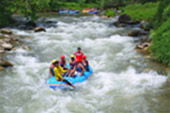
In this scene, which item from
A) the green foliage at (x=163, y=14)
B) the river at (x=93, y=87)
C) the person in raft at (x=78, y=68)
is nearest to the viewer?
the river at (x=93, y=87)

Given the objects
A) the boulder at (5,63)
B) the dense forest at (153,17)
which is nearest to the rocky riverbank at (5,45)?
the boulder at (5,63)

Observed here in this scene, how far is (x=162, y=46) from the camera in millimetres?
9742

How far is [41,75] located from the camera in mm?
8969

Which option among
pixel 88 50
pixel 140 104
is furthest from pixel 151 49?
pixel 140 104

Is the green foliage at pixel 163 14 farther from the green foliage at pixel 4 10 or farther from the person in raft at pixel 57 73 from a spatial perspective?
the green foliage at pixel 4 10

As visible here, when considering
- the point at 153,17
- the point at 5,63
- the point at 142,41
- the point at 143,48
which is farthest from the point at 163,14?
the point at 5,63

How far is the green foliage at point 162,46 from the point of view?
9.25 m

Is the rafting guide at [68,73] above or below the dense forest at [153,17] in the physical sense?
below

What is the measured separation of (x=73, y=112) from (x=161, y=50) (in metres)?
5.79

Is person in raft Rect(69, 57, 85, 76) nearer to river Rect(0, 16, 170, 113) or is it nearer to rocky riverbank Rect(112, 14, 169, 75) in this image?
river Rect(0, 16, 170, 113)

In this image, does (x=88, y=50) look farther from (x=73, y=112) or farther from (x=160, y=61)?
(x=73, y=112)

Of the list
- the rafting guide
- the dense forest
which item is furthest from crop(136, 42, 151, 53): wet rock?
Result: the rafting guide

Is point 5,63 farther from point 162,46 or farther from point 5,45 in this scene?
point 162,46

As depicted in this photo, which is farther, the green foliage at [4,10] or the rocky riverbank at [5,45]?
the green foliage at [4,10]
